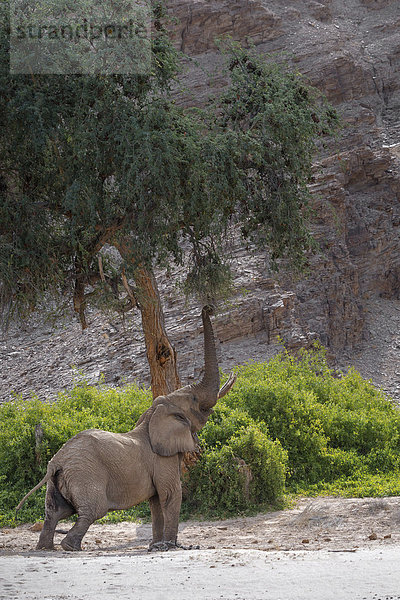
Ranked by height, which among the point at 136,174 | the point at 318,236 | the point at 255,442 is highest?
the point at 136,174

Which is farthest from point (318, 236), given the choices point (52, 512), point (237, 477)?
point (52, 512)

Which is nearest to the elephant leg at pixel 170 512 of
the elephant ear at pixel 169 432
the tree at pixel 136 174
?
the elephant ear at pixel 169 432

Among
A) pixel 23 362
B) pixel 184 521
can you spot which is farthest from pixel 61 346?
pixel 184 521

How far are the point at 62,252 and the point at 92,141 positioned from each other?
7.30ft

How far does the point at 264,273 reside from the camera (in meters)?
43.1

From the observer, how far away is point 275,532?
11.4m

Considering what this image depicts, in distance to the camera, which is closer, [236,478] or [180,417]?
[180,417]

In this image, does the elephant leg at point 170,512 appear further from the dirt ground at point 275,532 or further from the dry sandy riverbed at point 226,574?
the dry sandy riverbed at point 226,574

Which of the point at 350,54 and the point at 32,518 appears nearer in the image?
the point at 32,518

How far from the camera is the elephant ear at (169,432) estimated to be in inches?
390

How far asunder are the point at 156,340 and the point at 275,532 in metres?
4.82

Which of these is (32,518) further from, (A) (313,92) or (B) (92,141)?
(A) (313,92)

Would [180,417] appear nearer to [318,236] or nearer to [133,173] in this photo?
[133,173]

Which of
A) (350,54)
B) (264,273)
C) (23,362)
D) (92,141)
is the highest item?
(350,54)
